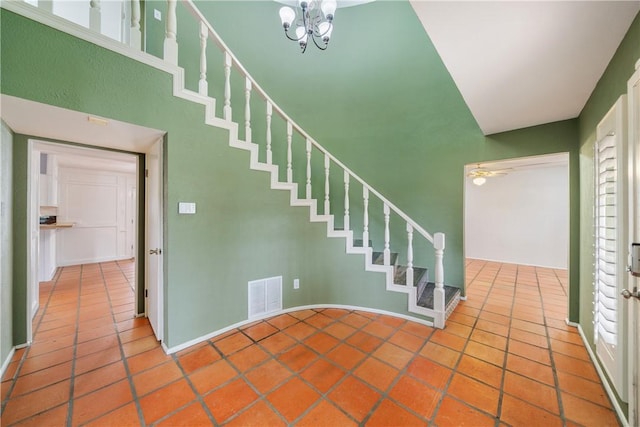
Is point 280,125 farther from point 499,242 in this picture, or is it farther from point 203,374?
point 499,242

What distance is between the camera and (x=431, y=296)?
299 cm

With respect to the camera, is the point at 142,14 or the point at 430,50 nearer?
the point at 142,14

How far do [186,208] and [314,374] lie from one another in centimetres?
182

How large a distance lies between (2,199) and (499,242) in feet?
27.1

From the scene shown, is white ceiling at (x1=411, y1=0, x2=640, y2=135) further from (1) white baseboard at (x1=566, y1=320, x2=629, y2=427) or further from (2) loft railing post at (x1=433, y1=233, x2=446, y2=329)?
(1) white baseboard at (x1=566, y1=320, x2=629, y2=427)

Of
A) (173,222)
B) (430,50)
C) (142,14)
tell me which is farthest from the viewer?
(430,50)

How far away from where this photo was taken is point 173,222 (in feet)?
7.08

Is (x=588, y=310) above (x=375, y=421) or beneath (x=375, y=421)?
above

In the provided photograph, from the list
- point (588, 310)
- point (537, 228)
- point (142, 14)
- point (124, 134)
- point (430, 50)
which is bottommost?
point (588, 310)

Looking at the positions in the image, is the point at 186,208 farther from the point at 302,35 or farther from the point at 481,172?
the point at 481,172

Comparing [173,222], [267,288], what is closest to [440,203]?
[267,288]

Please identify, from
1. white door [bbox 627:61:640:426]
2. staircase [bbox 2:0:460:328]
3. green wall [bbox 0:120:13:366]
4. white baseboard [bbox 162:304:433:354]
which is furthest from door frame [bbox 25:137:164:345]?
white door [bbox 627:61:640:426]

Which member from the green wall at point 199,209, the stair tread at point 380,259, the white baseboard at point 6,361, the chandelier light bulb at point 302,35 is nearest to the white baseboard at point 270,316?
the green wall at point 199,209

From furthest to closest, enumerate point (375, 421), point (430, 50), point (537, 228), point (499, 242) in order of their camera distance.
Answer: point (499, 242) < point (537, 228) < point (430, 50) < point (375, 421)
